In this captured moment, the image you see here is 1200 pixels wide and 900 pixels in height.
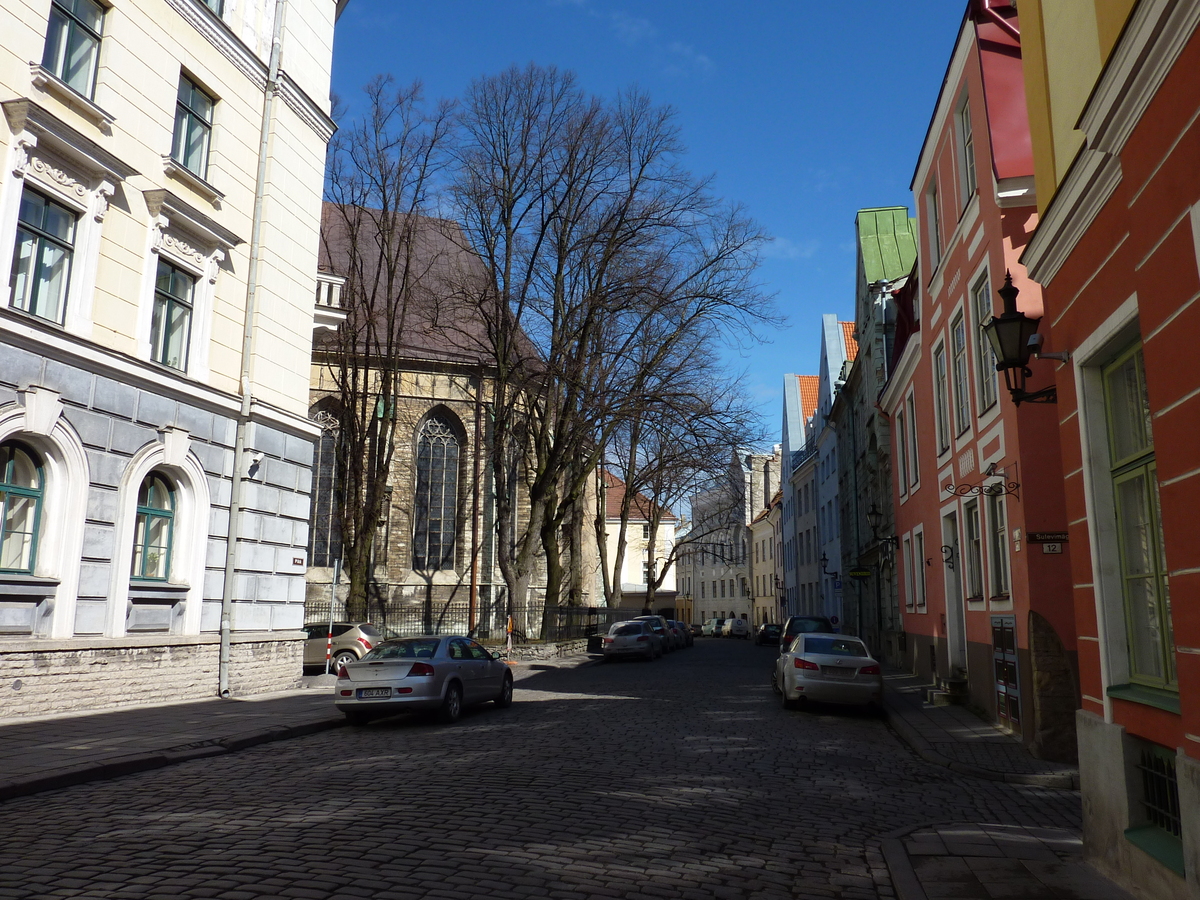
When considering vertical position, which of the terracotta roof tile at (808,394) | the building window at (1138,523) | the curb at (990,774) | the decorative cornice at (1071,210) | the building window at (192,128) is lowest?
the curb at (990,774)

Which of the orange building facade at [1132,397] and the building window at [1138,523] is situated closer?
the orange building facade at [1132,397]

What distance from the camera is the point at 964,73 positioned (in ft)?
48.1

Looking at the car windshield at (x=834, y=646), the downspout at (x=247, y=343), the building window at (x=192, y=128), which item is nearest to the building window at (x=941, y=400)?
the car windshield at (x=834, y=646)

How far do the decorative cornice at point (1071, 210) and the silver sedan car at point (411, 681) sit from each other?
9.65 meters

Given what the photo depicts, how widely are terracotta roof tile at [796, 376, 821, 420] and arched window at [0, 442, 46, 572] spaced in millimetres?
51296

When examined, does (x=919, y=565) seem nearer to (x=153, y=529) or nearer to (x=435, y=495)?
(x=153, y=529)

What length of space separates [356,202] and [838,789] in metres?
27.7

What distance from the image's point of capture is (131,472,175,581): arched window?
48.8 ft

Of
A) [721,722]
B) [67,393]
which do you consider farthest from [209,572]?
[721,722]

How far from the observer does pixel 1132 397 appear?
6062 mm

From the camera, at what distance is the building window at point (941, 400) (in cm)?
1670

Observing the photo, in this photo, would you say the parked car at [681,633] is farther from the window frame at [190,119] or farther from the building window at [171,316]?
the window frame at [190,119]

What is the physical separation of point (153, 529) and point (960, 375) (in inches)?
529

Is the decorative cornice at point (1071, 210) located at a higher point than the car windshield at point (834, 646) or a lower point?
higher
